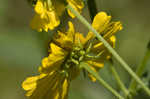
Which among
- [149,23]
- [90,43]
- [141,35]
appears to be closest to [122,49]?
[141,35]

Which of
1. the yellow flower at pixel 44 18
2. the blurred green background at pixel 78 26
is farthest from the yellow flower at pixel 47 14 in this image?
the blurred green background at pixel 78 26

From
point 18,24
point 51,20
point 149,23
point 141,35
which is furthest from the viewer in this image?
point 18,24

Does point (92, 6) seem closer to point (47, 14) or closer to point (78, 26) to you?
point (47, 14)

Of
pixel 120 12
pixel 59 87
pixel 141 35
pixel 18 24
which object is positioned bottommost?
pixel 59 87

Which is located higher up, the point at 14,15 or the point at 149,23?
the point at 14,15

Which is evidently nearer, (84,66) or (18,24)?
(84,66)

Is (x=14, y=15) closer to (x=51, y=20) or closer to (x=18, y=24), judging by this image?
(x=18, y=24)

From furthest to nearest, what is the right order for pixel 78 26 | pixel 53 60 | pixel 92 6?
pixel 78 26
pixel 92 6
pixel 53 60

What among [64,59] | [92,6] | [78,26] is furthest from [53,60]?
[78,26]
